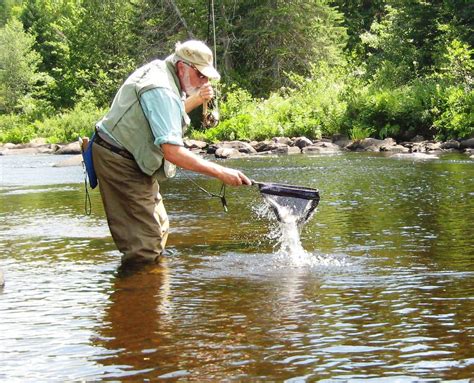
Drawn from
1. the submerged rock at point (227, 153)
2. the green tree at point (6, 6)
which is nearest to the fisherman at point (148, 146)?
the submerged rock at point (227, 153)

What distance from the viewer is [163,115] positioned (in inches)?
231

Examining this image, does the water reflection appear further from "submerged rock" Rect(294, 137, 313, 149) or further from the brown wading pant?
"submerged rock" Rect(294, 137, 313, 149)

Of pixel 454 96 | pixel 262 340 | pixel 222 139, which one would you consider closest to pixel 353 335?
pixel 262 340

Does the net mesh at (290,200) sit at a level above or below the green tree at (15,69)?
below

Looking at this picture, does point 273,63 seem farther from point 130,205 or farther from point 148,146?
point 148,146

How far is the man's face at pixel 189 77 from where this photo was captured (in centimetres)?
610

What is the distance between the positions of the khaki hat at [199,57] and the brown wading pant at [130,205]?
97cm

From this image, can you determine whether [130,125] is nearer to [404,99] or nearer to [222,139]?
[404,99]

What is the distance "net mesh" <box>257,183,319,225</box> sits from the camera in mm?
6852

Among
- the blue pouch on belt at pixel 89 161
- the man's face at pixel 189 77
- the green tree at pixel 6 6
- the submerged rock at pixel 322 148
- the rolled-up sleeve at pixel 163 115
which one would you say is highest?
the green tree at pixel 6 6

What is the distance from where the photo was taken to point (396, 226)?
29.5 feet

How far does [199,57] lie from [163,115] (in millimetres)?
498

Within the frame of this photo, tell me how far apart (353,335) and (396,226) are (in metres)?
4.58

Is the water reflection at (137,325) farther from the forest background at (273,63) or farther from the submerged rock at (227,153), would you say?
the forest background at (273,63)
